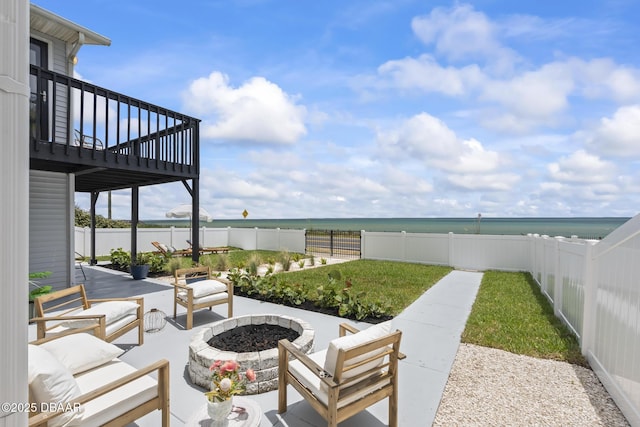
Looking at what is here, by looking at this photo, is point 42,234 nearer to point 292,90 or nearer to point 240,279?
point 240,279

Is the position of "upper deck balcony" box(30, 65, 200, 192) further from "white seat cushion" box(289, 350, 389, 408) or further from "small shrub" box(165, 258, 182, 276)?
"white seat cushion" box(289, 350, 389, 408)

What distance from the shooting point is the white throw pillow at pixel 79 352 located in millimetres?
2486

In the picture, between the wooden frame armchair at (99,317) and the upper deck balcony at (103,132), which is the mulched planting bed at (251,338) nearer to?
the wooden frame armchair at (99,317)

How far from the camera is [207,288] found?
16.6ft

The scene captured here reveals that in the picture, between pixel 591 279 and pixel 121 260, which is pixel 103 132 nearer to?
pixel 121 260

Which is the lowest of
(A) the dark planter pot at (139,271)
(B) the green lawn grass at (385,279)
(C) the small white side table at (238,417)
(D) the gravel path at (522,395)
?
(B) the green lawn grass at (385,279)

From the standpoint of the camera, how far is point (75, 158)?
5.79 metres

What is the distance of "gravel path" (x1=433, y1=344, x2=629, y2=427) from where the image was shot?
2.65 metres

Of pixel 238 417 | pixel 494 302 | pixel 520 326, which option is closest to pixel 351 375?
pixel 238 417

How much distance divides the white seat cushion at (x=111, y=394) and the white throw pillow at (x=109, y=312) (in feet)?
4.37

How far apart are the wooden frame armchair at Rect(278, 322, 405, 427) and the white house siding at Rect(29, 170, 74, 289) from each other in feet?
24.4

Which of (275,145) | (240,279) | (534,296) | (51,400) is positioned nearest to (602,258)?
(534,296)

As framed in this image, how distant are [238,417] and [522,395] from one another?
8.92 ft

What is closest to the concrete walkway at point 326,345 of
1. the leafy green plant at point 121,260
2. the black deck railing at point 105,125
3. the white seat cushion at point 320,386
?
the white seat cushion at point 320,386
